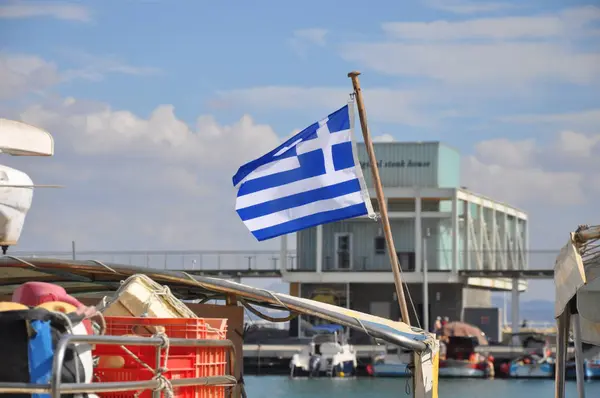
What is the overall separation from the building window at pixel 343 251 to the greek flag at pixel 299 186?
64.3 metres

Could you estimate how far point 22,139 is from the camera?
15000mm

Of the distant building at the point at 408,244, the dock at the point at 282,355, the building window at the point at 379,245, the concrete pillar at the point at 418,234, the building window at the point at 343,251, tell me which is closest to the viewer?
the concrete pillar at the point at 418,234

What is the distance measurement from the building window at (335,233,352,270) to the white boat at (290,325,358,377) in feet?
14.9

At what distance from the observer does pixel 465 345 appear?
77.6m

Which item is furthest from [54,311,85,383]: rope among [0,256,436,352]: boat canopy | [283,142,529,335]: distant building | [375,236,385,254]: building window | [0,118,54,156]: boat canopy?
[375,236,385,254]: building window

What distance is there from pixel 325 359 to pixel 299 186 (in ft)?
202

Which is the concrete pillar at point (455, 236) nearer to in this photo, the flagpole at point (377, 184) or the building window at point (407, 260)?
the building window at point (407, 260)

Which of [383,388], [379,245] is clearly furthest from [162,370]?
[379,245]

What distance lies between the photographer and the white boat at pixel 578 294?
537 inches

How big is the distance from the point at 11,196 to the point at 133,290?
11.8 feet

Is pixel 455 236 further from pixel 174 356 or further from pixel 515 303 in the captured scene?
pixel 174 356

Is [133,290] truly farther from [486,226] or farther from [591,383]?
[486,226]

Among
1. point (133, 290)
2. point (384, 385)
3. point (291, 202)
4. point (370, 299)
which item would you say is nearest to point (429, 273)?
point (370, 299)

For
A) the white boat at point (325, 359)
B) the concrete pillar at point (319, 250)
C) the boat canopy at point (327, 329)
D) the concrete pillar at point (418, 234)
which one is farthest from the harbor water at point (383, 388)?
the concrete pillar at point (418, 234)
